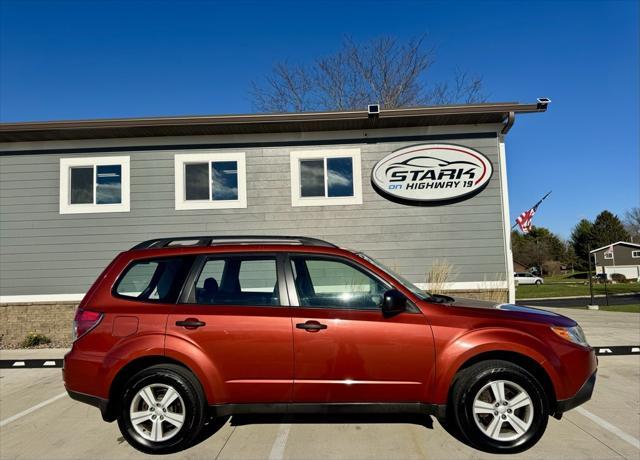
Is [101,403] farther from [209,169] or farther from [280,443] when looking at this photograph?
[209,169]

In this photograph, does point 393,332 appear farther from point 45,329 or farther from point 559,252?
point 559,252

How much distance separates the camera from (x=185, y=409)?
11.3ft

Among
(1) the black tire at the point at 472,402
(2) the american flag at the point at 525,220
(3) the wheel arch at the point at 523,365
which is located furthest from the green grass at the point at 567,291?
(1) the black tire at the point at 472,402

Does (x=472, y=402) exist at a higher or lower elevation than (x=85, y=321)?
lower

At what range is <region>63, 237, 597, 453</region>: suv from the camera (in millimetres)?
3369

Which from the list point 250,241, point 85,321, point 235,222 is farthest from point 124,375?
point 235,222

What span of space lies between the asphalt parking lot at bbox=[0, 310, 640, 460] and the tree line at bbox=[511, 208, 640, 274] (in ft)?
201

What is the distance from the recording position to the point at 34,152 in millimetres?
9125

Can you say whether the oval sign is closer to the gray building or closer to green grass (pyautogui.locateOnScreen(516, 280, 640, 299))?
the gray building

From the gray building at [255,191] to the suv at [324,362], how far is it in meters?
5.13

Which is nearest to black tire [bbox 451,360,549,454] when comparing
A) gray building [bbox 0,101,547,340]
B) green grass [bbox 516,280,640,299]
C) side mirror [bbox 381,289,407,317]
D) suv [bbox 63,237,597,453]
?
suv [bbox 63,237,597,453]

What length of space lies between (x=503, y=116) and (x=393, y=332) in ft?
22.0

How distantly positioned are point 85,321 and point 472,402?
3313mm

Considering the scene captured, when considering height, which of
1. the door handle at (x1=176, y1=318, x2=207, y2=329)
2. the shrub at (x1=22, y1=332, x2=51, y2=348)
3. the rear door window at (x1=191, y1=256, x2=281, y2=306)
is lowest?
the shrub at (x1=22, y1=332, x2=51, y2=348)
